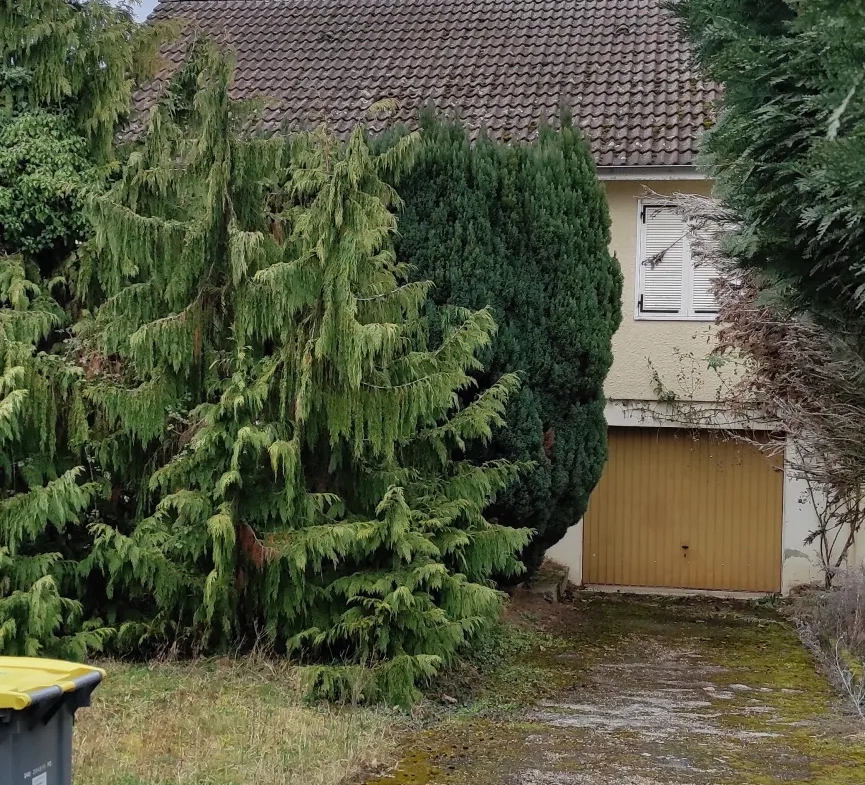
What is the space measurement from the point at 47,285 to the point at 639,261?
7.45m

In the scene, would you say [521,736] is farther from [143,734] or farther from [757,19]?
[757,19]

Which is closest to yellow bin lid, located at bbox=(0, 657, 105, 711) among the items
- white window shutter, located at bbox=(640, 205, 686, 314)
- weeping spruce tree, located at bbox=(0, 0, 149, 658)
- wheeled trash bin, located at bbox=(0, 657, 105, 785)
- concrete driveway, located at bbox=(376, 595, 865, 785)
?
wheeled trash bin, located at bbox=(0, 657, 105, 785)

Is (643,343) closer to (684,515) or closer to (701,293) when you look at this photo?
(701,293)

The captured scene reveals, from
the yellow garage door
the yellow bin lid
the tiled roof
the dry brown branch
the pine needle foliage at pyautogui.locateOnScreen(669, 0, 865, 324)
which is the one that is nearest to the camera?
the pine needle foliage at pyautogui.locateOnScreen(669, 0, 865, 324)

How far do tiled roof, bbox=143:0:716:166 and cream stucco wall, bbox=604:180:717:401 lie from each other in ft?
2.58

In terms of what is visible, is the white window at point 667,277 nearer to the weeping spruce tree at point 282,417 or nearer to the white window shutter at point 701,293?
the white window shutter at point 701,293

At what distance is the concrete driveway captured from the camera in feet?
20.5

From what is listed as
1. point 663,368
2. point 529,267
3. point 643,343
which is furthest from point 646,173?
point 529,267

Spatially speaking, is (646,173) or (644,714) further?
(646,173)

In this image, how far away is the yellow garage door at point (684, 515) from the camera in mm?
13508

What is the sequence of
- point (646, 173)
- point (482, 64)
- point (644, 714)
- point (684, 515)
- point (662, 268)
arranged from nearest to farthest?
point (644, 714) < point (646, 173) < point (662, 268) < point (684, 515) < point (482, 64)

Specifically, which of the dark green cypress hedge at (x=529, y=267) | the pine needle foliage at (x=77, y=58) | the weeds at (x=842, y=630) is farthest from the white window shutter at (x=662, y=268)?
the pine needle foliage at (x=77, y=58)

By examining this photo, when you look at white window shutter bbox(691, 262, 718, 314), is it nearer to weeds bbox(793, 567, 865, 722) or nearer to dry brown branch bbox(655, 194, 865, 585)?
dry brown branch bbox(655, 194, 865, 585)

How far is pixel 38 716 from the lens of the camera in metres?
4.02
